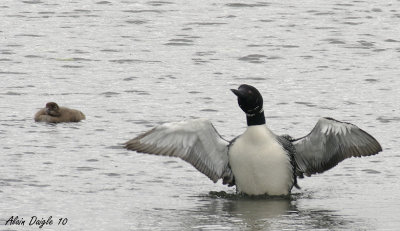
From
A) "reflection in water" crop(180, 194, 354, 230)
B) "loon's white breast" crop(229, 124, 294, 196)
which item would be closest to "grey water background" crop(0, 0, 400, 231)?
"reflection in water" crop(180, 194, 354, 230)

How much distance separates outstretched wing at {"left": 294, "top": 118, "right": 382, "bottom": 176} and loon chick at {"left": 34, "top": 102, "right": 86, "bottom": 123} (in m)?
3.56

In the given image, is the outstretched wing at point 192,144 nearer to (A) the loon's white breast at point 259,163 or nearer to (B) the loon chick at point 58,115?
(A) the loon's white breast at point 259,163

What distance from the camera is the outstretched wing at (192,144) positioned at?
12.6 m

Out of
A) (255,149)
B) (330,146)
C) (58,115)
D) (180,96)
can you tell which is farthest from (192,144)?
(180,96)

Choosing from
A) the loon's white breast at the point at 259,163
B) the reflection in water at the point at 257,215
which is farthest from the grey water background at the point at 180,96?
the loon's white breast at the point at 259,163

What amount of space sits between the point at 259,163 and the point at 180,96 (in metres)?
4.73

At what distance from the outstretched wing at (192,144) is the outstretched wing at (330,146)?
76cm

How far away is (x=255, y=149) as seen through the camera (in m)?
12.5

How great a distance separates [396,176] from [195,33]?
31.0 ft

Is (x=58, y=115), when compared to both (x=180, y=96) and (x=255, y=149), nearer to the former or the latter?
(x=180, y=96)

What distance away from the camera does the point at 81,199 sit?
1190cm

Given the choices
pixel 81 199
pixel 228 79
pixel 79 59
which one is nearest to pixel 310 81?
pixel 228 79

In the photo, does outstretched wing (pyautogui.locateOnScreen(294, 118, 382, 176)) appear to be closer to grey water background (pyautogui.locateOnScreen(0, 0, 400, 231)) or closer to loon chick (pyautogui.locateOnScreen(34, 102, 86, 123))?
grey water background (pyautogui.locateOnScreen(0, 0, 400, 231))

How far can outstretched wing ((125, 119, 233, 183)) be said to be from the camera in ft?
41.2
